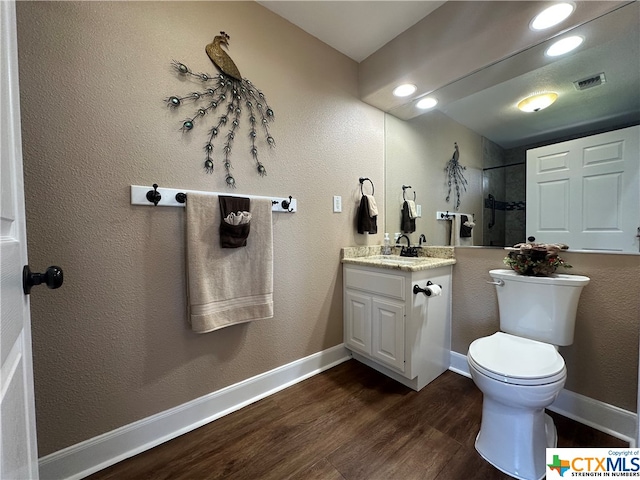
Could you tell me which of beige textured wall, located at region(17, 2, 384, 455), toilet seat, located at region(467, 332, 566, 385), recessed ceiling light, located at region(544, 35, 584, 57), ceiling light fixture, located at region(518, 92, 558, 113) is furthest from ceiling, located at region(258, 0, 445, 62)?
toilet seat, located at region(467, 332, 566, 385)

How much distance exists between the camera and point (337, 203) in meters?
1.98

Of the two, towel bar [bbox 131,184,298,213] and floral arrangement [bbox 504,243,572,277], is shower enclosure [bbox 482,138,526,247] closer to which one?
floral arrangement [bbox 504,243,572,277]

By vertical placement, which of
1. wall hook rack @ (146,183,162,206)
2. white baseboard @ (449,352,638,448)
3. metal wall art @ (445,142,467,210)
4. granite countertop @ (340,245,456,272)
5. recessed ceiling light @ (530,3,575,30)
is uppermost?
recessed ceiling light @ (530,3,575,30)

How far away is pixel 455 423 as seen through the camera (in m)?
1.38

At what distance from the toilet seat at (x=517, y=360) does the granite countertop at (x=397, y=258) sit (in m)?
0.53

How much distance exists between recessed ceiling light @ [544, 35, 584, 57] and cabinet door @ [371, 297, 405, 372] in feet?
5.55

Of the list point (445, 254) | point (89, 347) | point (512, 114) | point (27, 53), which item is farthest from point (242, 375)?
point (512, 114)

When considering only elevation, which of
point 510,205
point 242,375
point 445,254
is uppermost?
point 510,205

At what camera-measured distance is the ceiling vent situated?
1370mm

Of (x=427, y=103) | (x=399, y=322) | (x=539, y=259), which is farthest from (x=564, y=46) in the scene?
(x=399, y=322)

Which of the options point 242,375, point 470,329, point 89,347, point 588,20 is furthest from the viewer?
point 470,329

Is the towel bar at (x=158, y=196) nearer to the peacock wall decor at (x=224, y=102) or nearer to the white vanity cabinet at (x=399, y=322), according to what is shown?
the peacock wall decor at (x=224, y=102)

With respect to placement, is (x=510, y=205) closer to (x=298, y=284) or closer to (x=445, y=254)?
(x=445, y=254)

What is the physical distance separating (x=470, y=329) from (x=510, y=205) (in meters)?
0.91
